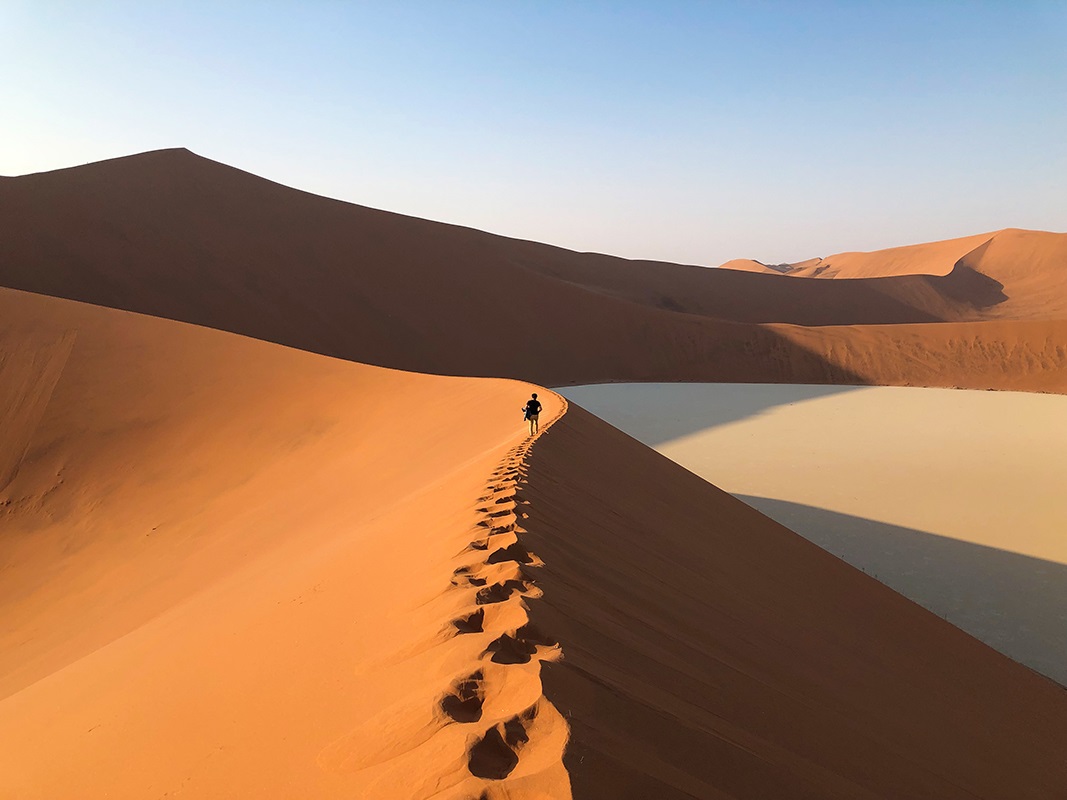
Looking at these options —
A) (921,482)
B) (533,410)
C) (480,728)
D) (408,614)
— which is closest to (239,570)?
(533,410)

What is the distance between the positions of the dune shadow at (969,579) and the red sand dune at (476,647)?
125cm

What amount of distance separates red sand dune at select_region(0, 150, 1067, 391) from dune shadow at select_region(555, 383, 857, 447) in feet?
21.7

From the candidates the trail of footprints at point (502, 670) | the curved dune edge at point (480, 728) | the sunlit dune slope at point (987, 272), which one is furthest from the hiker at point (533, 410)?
the sunlit dune slope at point (987, 272)

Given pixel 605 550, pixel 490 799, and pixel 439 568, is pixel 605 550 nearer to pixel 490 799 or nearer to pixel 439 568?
pixel 439 568

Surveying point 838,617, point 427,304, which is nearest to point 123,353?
point 838,617

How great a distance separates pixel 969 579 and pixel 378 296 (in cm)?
2571

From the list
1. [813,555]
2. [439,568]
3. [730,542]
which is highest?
[439,568]

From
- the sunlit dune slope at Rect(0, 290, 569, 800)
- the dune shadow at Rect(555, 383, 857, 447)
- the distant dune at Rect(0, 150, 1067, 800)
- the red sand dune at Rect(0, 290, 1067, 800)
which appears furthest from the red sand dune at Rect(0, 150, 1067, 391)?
the red sand dune at Rect(0, 290, 1067, 800)

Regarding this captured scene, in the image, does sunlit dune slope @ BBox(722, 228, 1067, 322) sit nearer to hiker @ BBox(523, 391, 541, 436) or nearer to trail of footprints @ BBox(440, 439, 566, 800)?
hiker @ BBox(523, 391, 541, 436)

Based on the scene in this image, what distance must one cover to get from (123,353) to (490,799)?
1192 cm

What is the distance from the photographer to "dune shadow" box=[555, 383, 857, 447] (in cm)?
1673

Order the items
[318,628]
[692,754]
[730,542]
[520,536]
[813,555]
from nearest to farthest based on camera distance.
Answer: [692,754]
[318,628]
[520,536]
[730,542]
[813,555]

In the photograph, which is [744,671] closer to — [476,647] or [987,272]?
[476,647]

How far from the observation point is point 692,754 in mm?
1848
